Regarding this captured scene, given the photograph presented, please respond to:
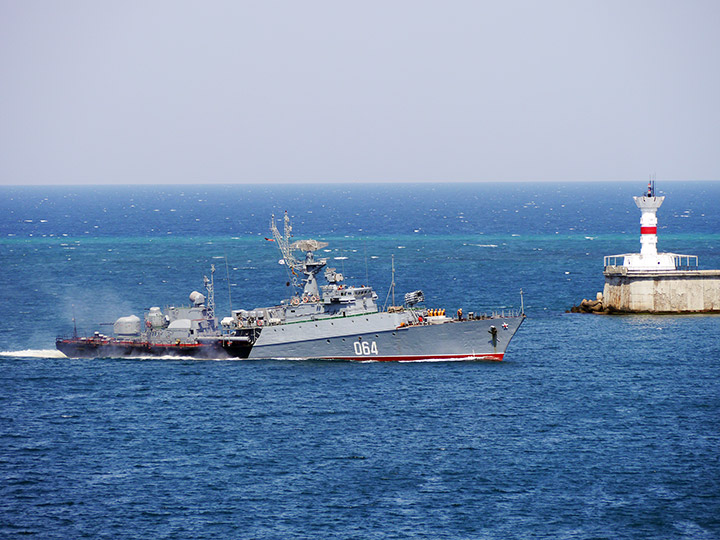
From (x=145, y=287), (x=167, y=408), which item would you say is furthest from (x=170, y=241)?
(x=167, y=408)

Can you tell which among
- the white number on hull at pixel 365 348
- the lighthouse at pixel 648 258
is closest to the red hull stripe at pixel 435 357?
the white number on hull at pixel 365 348

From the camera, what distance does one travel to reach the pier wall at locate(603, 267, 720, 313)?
9500cm

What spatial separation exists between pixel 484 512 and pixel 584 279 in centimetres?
8029

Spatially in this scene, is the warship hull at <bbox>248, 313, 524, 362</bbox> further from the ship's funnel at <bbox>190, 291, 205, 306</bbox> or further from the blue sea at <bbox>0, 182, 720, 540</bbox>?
the ship's funnel at <bbox>190, 291, 205, 306</bbox>

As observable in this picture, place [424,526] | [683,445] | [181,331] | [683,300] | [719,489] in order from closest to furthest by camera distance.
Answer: [424,526] < [719,489] < [683,445] < [181,331] < [683,300]

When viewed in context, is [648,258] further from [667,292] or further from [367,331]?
[367,331]

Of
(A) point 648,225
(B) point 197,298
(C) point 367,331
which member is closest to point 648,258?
(A) point 648,225

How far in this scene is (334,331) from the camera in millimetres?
72812

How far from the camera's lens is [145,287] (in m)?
115

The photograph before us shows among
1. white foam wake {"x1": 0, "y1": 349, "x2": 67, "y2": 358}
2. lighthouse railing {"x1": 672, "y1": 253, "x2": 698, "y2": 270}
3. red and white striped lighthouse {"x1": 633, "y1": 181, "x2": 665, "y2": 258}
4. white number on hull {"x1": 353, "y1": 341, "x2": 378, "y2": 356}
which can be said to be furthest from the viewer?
red and white striped lighthouse {"x1": 633, "y1": 181, "x2": 665, "y2": 258}

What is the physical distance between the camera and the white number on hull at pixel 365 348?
239ft

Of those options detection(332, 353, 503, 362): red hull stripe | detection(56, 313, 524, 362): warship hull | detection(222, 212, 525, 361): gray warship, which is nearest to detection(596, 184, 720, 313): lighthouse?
detection(332, 353, 503, 362): red hull stripe

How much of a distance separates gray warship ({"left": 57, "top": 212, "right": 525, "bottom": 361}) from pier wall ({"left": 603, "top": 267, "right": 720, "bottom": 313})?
26934 mm

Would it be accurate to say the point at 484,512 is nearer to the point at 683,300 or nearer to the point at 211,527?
the point at 211,527
